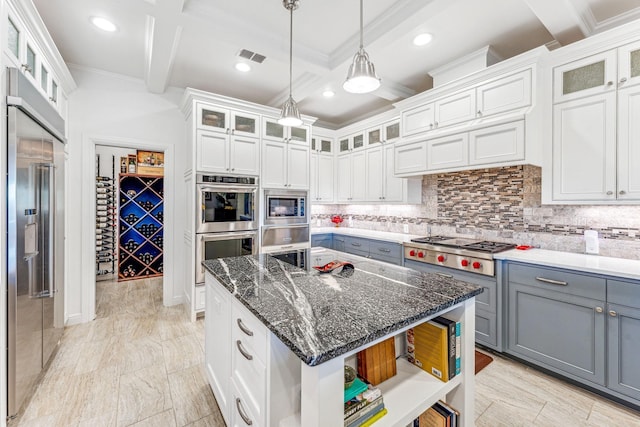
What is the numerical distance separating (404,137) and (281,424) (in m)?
3.13

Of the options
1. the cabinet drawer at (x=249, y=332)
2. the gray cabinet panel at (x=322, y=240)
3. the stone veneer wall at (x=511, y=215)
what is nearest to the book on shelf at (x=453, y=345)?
the cabinet drawer at (x=249, y=332)

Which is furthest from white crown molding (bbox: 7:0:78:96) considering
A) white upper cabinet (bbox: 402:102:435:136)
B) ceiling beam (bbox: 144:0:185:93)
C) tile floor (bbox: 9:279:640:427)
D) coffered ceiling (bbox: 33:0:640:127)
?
white upper cabinet (bbox: 402:102:435:136)

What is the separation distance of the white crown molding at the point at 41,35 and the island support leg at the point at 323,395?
2.64m

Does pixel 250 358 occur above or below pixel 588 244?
below

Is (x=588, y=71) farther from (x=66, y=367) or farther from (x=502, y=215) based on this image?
(x=66, y=367)

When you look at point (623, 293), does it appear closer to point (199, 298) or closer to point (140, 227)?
point (199, 298)

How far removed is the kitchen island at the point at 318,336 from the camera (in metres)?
0.89

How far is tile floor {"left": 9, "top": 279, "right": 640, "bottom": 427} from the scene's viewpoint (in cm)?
178

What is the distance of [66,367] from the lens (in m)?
2.30

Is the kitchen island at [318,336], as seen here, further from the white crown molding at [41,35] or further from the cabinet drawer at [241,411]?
the white crown molding at [41,35]

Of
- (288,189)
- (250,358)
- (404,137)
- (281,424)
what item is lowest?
(281,424)

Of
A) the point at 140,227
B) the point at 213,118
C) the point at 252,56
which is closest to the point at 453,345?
the point at 252,56

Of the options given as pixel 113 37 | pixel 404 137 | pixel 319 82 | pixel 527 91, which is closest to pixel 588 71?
pixel 527 91

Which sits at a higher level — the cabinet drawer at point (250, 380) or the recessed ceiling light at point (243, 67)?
the recessed ceiling light at point (243, 67)
